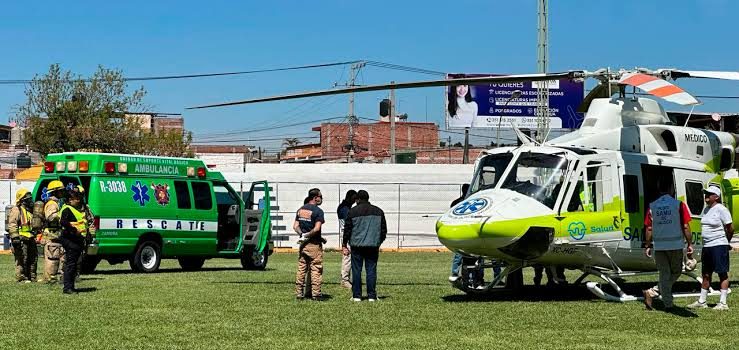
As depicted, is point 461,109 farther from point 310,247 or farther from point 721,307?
point 721,307

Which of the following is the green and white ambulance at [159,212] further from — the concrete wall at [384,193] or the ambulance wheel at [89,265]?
the concrete wall at [384,193]

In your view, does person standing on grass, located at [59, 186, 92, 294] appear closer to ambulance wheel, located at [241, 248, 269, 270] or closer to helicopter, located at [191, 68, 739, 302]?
helicopter, located at [191, 68, 739, 302]

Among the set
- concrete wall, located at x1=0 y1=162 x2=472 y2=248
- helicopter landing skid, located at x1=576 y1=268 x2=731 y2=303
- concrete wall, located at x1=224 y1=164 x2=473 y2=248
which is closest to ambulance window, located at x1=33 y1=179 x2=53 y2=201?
helicopter landing skid, located at x1=576 y1=268 x2=731 y2=303

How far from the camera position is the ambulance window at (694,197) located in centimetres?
1686

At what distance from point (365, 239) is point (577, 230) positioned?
3051 mm

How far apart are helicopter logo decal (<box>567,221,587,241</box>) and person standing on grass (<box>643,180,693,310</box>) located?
138cm

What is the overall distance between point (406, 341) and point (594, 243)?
5442 mm

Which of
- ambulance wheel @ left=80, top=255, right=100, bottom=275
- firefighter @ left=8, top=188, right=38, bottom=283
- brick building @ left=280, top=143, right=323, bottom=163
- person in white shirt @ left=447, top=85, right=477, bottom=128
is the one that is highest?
person in white shirt @ left=447, top=85, right=477, bottom=128

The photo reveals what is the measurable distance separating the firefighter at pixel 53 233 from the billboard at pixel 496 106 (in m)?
37.0

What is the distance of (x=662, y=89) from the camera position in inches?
531

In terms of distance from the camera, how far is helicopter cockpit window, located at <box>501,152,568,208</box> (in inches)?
597

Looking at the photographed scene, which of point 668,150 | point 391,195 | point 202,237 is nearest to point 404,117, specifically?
point 391,195

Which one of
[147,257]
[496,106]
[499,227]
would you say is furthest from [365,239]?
[496,106]

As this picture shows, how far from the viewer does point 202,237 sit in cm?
2381
